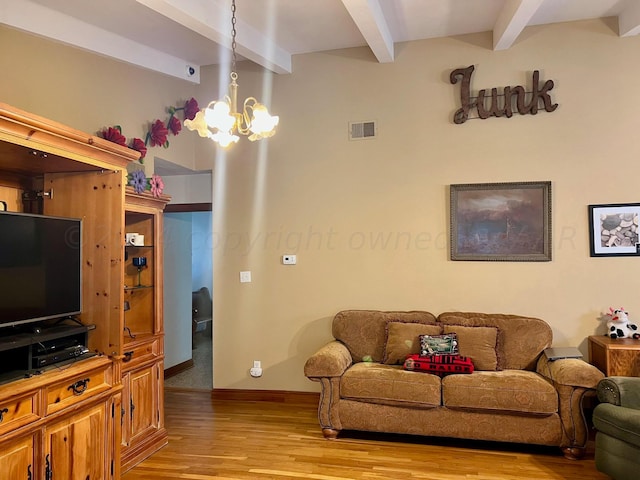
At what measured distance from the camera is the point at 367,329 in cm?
413

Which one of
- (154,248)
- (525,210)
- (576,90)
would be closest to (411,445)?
(525,210)

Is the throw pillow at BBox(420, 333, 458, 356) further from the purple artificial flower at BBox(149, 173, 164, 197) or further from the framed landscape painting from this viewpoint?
the purple artificial flower at BBox(149, 173, 164, 197)

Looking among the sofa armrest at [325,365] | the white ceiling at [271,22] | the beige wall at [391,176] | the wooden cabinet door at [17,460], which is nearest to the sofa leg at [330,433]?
the sofa armrest at [325,365]

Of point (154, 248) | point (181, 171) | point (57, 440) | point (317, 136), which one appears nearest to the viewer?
point (57, 440)

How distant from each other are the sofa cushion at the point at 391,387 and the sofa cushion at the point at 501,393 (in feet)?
0.37

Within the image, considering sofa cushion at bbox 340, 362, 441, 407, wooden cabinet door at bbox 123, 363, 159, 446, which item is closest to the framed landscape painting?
sofa cushion at bbox 340, 362, 441, 407

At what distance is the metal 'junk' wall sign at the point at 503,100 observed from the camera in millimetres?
4012

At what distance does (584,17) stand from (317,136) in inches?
99.5

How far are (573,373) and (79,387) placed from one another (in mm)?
3180

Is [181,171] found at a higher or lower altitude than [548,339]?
higher

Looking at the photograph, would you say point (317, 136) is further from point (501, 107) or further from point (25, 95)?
point (25, 95)

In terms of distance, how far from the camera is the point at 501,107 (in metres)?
4.12

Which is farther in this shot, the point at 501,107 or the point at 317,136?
the point at 317,136

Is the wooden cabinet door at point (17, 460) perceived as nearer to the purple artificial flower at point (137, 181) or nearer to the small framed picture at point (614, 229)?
the purple artificial flower at point (137, 181)
